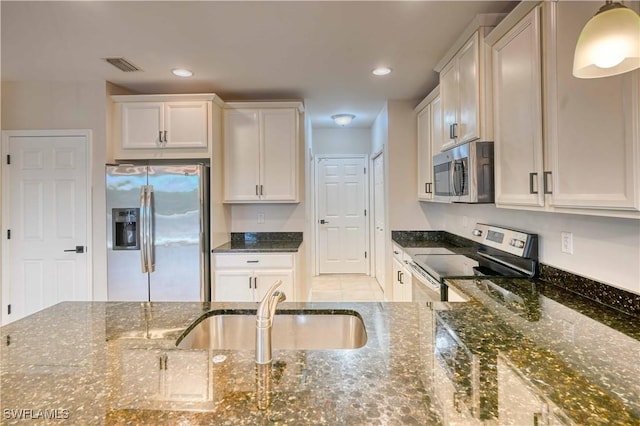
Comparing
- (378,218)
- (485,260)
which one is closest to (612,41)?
(485,260)

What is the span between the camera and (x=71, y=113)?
3242mm

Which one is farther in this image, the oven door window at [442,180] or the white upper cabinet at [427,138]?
the white upper cabinet at [427,138]

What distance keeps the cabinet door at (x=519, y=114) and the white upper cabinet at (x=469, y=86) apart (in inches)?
3.0

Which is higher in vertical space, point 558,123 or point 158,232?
point 558,123

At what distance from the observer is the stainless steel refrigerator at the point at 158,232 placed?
3.05 m

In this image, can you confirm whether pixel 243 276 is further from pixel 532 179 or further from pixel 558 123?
pixel 558 123

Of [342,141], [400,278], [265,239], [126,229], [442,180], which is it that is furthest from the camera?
[342,141]

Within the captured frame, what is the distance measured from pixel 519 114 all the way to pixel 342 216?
4.21 m

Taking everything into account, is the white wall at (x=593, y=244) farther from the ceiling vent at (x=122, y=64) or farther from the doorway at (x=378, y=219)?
the ceiling vent at (x=122, y=64)

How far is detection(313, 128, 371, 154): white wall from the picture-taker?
5703 millimetres

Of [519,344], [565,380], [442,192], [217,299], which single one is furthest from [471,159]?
[217,299]

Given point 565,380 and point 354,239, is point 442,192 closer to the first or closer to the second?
point 565,380

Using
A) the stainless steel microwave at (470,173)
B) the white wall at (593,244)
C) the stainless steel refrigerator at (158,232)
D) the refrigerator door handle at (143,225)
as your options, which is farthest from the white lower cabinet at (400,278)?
the refrigerator door handle at (143,225)

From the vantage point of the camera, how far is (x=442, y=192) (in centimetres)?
278
